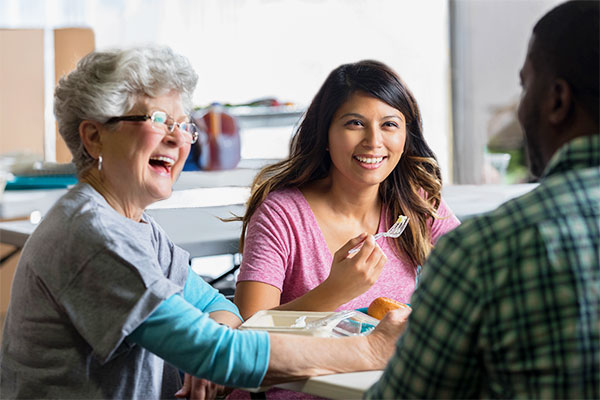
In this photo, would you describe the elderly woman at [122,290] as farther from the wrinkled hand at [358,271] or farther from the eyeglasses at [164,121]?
the wrinkled hand at [358,271]

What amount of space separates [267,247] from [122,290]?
73 centimetres

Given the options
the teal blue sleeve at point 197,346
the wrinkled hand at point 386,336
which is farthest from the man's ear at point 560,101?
the teal blue sleeve at point 197,346

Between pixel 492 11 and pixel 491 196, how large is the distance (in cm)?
323

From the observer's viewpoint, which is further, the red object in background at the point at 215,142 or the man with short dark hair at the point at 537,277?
the red object in background at the point at 215,142

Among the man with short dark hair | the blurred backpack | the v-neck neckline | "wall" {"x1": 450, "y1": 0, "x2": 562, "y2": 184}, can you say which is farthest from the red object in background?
"wall" {"x1": 450, "y1": 0, "x2": 562, "y2": 184}

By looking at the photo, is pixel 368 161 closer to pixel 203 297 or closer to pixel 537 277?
pixel 203 297

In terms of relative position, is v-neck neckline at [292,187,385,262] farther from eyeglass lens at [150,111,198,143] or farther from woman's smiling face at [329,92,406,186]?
A: eyeglass lens at [150,111,198,143]

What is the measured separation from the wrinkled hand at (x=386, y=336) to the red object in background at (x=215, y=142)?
5.76 feet

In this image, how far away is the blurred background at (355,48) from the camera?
5719 mm

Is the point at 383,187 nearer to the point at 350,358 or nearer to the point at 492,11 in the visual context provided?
the point at 350,358

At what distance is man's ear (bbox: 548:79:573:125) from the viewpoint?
0.91m

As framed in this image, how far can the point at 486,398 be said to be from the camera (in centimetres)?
92

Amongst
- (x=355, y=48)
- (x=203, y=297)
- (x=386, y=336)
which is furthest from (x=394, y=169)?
(x=355, y=48)

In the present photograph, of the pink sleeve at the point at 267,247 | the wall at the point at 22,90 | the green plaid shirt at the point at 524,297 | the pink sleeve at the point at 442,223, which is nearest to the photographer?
the green plaid shirt at the point at 524,297
